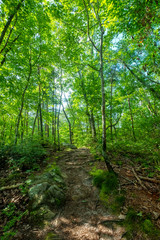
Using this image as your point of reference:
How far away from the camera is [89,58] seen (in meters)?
10.5

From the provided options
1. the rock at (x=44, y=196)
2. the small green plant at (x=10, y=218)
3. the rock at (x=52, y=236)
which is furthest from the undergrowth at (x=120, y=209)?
the small green plant at (x=10, y=218)

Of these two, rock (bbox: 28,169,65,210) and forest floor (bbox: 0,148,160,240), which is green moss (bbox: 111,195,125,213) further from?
rock (bbox: 28,169,65,210)

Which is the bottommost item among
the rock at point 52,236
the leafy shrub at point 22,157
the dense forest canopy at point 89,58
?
the rock at point 52,236

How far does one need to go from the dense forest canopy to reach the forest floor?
64.7 inches

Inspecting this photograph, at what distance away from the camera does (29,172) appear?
5.30 m

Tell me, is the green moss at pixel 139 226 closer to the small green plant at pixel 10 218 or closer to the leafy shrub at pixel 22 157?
the small green plant at pixel 10 218

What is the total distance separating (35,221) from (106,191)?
8.20 ft

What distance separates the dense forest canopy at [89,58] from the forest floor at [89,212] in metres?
1.64

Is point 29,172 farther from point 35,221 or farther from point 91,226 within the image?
point 91,226

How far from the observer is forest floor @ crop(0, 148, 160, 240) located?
258 centimetres

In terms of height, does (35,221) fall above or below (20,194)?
below

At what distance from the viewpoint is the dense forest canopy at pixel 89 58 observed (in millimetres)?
4750

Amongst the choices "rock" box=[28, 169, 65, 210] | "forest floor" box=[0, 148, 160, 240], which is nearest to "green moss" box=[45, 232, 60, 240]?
"forest floor" box=[0, 148, 160, 240]

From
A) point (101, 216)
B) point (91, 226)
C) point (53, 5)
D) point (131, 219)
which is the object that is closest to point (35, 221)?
point (91, 226)
